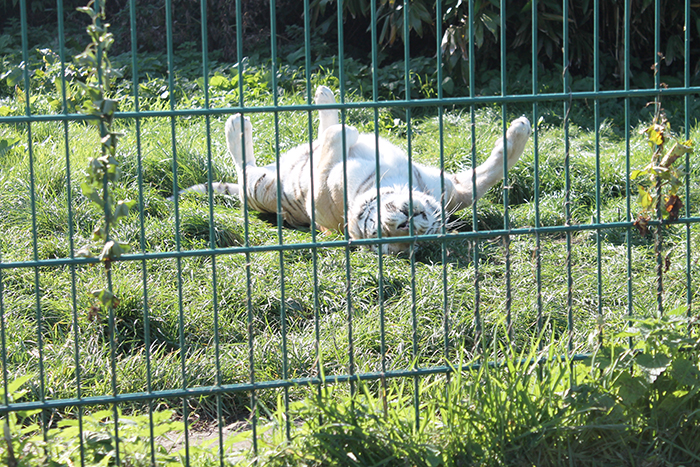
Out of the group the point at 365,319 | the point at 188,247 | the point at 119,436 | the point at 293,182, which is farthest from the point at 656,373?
the point at 293,182

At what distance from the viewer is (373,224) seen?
4.60 metres

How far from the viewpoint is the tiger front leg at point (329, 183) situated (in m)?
4.83

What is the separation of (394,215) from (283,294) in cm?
192

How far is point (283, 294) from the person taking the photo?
257 cm

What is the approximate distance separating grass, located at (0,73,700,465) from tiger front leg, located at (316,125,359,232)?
0.25 metres

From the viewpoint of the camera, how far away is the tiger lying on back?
4.55m

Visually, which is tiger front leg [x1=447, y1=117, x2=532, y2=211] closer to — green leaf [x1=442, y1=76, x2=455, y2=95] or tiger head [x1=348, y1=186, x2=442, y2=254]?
tiger head [x1=348, y1=186, x2=442, y2=254]

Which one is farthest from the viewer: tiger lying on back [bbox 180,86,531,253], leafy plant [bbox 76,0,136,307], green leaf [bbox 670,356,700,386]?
tiger lying on back [bbox 180,86,531,253]

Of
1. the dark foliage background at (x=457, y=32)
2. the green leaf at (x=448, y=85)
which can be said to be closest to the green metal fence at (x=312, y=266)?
the green leaf at (x=448, y=85)

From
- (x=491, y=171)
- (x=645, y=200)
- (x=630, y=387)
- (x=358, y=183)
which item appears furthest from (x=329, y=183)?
(x=630, y=387)

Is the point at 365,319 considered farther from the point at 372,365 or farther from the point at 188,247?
the point at 188,247

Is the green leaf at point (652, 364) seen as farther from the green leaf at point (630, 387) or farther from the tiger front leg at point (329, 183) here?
the tiger front leg at point (329, 183)

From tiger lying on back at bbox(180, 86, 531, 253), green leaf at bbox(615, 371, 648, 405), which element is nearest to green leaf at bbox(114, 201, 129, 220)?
green leaf at bbox(615, 371, 648, 405)

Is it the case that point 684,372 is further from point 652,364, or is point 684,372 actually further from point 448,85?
point 448,85
